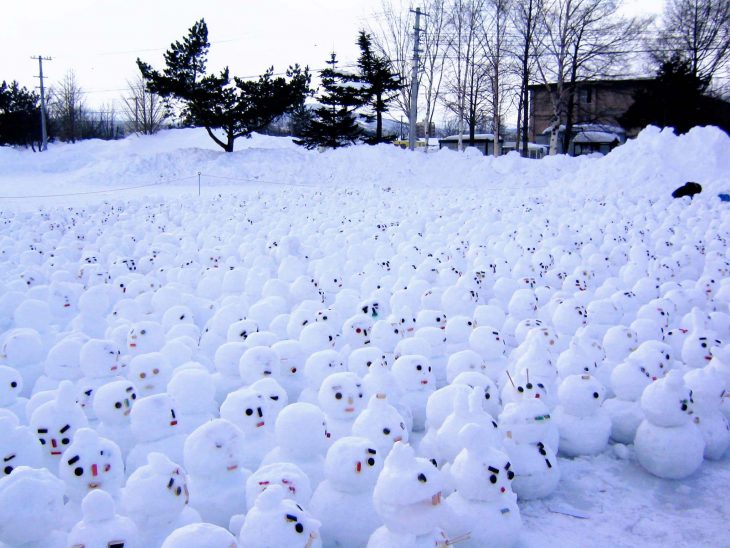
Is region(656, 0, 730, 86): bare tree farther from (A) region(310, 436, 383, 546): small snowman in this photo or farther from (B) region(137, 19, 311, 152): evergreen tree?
(A) region(310, 436, 383, 546): small snowman

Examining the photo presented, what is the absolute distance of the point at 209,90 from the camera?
2567 centimetres

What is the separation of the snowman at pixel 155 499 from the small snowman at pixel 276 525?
420mm

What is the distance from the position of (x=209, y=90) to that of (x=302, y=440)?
25.0 meters

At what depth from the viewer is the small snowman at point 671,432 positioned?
11.4ft

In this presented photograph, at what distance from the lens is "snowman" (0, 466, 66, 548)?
239cm

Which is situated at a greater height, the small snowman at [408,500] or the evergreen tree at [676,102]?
the evergreen tree at [676,102]

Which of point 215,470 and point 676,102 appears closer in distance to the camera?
point 215,470

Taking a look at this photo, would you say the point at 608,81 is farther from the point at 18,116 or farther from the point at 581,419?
the point at 18,116

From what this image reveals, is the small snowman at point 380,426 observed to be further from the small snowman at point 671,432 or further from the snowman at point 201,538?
the small snowman at point 671,432

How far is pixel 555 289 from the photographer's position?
667 cm

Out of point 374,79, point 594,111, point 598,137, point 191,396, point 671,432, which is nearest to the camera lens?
point 671,432

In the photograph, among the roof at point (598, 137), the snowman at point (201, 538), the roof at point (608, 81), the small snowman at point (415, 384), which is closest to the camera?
the snowman at point (201, 538)

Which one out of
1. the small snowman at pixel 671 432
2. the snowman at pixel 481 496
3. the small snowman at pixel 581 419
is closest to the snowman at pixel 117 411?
the snowman at pixel 481 496

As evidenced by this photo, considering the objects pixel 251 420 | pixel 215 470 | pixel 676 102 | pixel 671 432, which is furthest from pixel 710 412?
pixel 676 102
